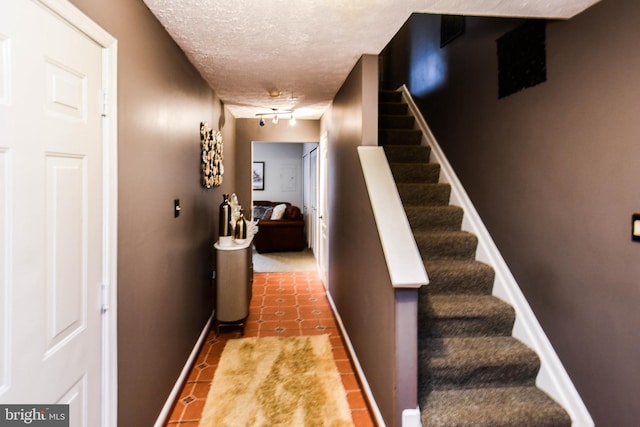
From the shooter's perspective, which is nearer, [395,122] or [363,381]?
[363,381]

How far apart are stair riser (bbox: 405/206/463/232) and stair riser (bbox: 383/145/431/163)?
2.47 ft

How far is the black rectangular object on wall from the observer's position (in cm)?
203

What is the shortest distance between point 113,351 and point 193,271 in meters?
1.32

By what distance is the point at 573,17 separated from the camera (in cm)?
179

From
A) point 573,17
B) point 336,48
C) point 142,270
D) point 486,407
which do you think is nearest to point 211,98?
point 336,48

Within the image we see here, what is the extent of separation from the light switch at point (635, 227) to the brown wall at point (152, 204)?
87.1 inches

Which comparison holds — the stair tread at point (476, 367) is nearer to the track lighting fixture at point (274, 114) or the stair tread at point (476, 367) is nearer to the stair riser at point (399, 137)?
the stair riser at point (399, 137)

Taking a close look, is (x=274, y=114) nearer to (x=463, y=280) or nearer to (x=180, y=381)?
(x=463, y=280)

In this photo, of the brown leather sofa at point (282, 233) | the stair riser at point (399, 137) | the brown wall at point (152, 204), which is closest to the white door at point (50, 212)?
the brown wall at point (152, 204)

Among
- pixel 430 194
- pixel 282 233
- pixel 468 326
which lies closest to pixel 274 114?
pixel 430 194

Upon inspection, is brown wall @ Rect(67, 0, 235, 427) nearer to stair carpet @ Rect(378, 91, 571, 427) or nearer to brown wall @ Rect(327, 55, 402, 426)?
brown wall @ Rect(327, 55, 402, 426)

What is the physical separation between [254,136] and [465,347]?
3.95 meters

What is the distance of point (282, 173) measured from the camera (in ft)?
28.8

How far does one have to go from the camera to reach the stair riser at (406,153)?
3434mm
